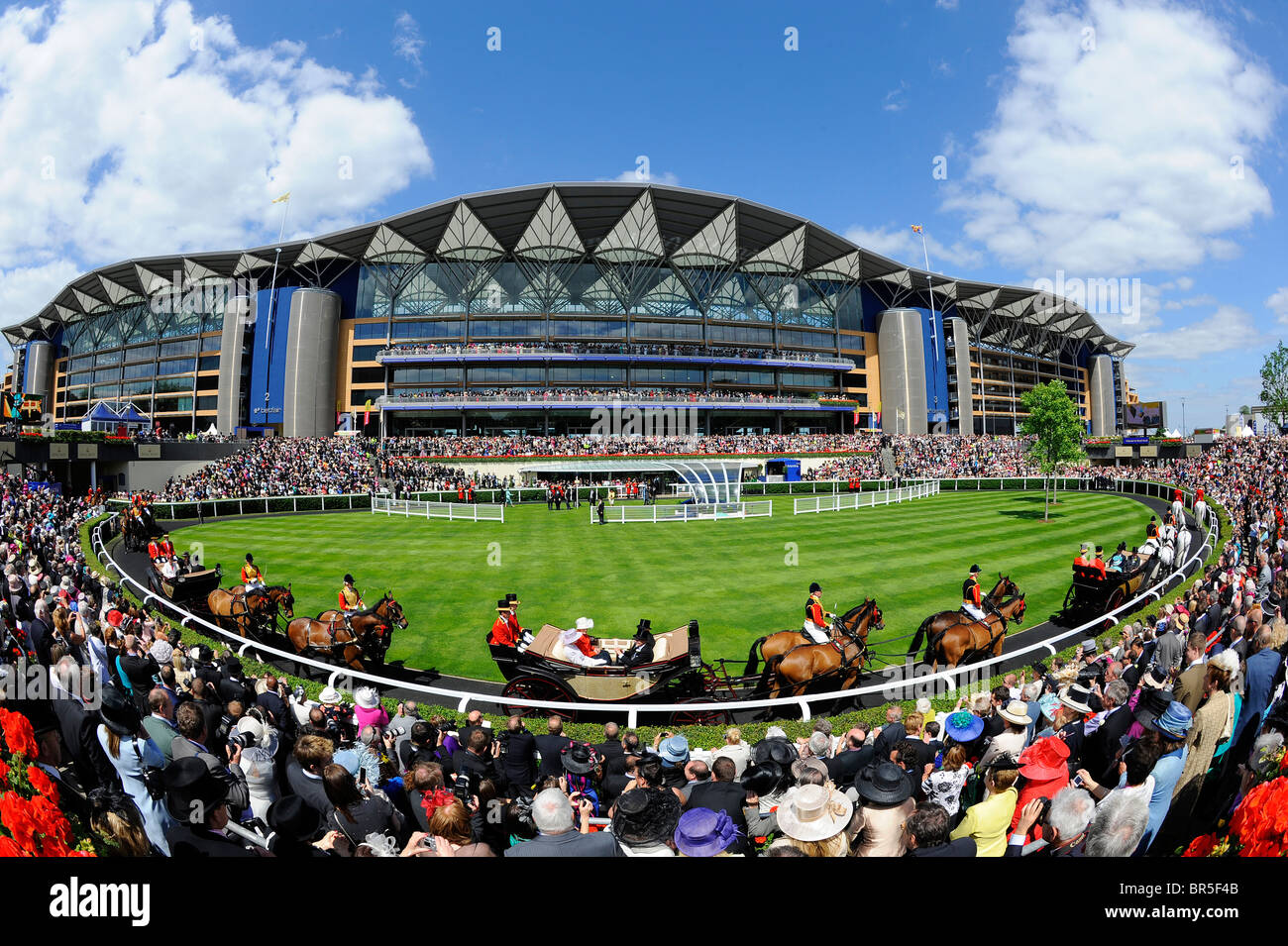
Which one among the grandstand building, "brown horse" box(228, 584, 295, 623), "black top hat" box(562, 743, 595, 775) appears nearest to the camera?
"black top hat" box(562, 743, 595, 775)

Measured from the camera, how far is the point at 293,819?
369 centimetres

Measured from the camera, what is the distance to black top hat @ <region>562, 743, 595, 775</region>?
4773mm

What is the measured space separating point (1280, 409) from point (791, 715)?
7798cm

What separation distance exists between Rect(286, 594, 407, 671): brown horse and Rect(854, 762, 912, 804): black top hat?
26.9ft

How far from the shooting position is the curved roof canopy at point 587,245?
Result: 57094 millimetres

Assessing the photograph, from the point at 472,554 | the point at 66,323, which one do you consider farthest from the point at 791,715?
the point at 66,323

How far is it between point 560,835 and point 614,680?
5.00 meters

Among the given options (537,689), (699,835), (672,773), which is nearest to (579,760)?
(672,773)

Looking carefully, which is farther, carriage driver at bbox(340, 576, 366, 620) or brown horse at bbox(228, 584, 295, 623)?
brown horse at bbox(228, 584, 295, 623)

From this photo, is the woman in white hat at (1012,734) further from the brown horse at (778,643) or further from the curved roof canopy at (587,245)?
the curved roof canopy at (587,245)

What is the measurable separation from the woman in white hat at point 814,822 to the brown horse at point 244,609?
35.6 ft

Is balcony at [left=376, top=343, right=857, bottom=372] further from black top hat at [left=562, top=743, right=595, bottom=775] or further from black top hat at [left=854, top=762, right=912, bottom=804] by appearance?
black top hat at [left=854, top=762, right=912, bottom=804]

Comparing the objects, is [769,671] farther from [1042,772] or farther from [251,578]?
[251,578]

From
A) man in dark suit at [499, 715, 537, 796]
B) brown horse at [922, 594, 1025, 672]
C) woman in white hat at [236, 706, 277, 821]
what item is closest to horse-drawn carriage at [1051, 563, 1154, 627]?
brown horse at [922, 594, 1025, 672]
